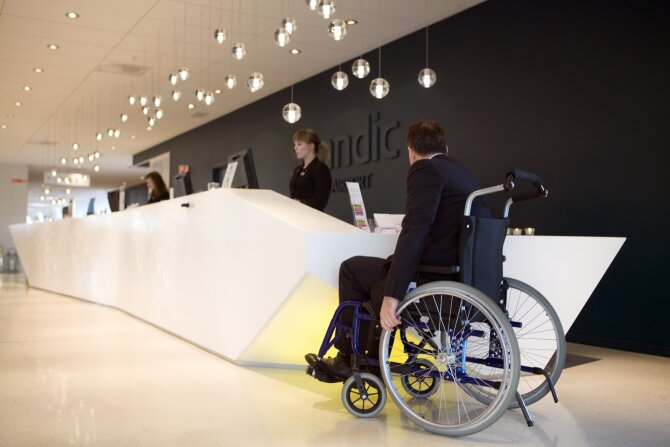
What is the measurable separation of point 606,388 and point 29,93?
9.04 m

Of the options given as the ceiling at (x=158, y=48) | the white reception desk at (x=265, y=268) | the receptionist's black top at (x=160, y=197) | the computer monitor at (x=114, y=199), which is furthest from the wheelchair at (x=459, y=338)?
the computer monitor at (x=114, y=199)

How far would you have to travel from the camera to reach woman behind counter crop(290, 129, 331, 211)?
4766 mm

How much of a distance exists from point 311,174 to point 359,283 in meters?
2.27

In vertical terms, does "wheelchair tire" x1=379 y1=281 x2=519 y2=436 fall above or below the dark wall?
below

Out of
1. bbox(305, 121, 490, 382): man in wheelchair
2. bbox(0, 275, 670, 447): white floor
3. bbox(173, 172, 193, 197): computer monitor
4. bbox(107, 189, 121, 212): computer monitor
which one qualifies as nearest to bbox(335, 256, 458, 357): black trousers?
bbox(305, 121, 490, 382): man in wheelchair

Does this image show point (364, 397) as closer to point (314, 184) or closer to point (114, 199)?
point (314, 184)

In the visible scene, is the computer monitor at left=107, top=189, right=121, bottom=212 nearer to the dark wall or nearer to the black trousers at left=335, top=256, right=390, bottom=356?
the dark wall

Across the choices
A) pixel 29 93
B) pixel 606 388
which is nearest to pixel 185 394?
pixel 606 388

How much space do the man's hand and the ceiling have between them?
420 centimetres

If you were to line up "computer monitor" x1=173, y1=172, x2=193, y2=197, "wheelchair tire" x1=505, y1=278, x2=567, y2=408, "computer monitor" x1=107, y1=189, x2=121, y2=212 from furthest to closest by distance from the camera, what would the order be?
"computer monitor" x1=107, y1=189, x2=121, y2=212
"computer monitor" x1=173, y1=172, x2=193, y2=197
"wheelchair tire" x1=505, y1=278, x2=567, y2=408

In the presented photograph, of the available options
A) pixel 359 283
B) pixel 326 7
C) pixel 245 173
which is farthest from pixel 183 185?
pixel 359 283

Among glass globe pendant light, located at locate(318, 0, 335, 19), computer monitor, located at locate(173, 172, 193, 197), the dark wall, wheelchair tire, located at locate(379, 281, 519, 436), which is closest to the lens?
wheelchair tire, located at locate(379, 281, 519, 436)

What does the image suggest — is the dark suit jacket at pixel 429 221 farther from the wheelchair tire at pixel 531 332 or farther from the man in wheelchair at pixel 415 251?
the wheelchair tire at pixel 531 332

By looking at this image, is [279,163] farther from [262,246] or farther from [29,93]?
[262,246]
